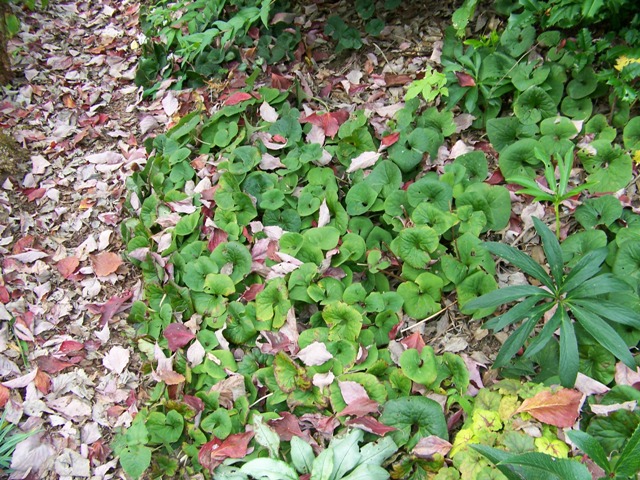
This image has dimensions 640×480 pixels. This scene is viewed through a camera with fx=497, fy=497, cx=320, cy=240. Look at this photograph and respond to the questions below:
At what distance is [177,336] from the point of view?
7.70 ft

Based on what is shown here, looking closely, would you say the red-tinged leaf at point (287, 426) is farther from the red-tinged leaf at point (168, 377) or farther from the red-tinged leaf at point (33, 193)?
the red-tinged leaf at point (33, 193)

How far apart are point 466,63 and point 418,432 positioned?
1954 mm

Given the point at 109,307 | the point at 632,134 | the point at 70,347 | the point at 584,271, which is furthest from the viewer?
the point at 109,307

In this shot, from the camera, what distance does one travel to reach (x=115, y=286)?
2.80m

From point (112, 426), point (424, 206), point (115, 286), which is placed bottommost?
point (112, 426)

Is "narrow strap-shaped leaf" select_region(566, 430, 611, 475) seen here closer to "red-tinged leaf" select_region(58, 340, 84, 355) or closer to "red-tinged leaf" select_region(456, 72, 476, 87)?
"red-tinged leaf" select_region(456, 72, 476, 87)

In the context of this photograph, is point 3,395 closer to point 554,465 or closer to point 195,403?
point 195,403

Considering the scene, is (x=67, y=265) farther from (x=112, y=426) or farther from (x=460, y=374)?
(x=460, y=374)

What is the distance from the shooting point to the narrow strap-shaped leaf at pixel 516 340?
1848 millimetres

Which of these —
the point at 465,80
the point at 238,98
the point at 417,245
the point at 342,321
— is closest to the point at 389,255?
the point at 417,245

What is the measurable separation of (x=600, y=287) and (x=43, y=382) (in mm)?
2511

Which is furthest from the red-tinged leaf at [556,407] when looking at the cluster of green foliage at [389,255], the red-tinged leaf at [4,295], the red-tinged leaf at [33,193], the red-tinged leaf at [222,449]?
the red-tinged leaf at [33,193]

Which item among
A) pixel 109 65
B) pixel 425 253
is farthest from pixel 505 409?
pixel 109 65

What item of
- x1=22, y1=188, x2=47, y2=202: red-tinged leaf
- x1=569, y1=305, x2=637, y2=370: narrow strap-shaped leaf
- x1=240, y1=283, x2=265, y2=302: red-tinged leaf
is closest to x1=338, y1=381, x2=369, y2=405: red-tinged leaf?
x1=240, y1=283, x2=265, y2=302: red-tinged leaf
